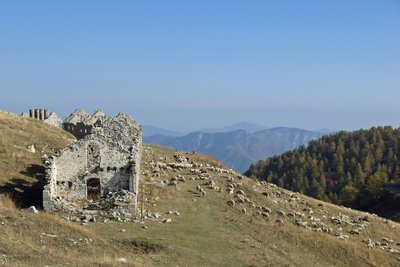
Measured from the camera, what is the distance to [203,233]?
32.4m

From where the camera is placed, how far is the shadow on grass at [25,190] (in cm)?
3424

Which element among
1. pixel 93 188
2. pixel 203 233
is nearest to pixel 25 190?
pixel 93 188

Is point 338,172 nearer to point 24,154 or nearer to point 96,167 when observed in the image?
point 24,154

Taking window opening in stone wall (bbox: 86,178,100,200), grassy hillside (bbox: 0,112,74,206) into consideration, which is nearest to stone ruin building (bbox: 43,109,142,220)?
window opening in stone wall (bbox: 86,178,100,200)

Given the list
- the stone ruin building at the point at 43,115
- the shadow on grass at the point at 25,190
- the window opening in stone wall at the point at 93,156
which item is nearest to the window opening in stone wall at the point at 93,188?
the window opening in stone wall at the point at 93,156

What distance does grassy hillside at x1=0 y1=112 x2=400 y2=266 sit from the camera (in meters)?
24.2

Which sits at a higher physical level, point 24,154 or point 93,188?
point 24,154

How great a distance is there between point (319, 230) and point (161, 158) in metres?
21.3

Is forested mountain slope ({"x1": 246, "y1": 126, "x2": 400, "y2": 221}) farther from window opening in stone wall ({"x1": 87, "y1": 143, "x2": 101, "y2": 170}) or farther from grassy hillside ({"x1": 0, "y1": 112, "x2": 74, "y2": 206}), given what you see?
window opening in stone wall ({"x1": 87, "y1": 143, "x2": 101, "y2": 170})

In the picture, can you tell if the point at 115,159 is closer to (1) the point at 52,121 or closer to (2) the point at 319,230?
(2) the point at 319,230

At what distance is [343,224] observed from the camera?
4753 cm

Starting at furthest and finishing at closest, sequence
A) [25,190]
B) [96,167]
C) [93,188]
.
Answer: [93,188], [96,167], [25,190]

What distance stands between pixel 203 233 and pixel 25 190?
14599 mm

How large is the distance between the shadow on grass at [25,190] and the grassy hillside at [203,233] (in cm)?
143
